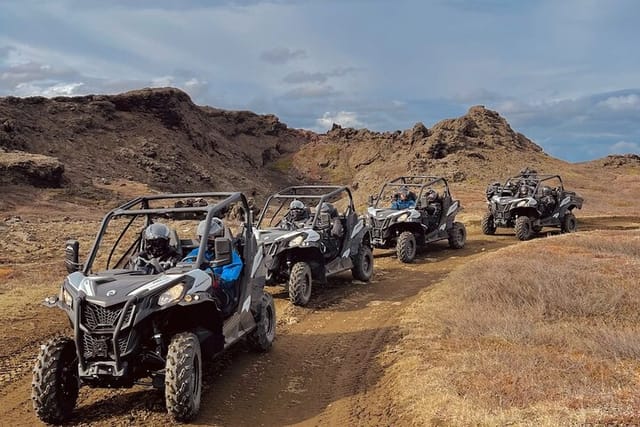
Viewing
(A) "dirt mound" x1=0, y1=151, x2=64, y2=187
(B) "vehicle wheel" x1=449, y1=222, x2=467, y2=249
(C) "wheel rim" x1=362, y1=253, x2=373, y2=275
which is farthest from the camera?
(A) "dirt mound" x1=0, y1=151, x2=64, y2=187

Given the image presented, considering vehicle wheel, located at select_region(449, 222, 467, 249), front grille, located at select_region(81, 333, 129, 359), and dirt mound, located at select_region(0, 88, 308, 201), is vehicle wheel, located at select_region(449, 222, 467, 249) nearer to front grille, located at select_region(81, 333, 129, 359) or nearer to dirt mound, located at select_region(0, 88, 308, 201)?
front grille, located at select_region(81, 333, 129, 359)

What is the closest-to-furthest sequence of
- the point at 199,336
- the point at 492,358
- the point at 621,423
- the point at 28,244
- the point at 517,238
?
the point at 621,423 < the point at 199,336 < the point at 492,358 < the point at 28,244 < the point at 517,238

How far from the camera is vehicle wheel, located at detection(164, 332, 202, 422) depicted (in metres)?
5.44

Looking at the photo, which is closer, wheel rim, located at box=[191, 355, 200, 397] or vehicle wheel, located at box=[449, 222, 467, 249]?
wheel rim, located at box=[191, 355, 200, 397]

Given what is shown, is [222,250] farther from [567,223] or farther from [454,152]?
[454,152]

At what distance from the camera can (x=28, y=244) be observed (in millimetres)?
18562

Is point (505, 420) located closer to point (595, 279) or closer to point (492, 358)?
point (492, 358)

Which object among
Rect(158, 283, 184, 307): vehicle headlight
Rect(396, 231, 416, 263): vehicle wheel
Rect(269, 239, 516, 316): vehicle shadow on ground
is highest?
Rect(158, 283, 184, 307): vehicle headlight

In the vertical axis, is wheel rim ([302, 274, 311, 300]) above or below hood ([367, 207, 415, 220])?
below

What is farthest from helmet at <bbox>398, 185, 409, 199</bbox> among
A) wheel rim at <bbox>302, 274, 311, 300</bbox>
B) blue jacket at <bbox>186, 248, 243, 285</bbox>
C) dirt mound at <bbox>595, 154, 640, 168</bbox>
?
dirt mound at <bbox>595, 154, 640, 168</bbox>

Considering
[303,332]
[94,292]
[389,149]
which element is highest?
[389,149]

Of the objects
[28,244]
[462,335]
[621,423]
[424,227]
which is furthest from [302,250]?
[28,244]

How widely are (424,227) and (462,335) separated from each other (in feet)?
26.9

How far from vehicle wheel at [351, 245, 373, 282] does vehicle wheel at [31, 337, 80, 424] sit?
Answer: 7835 mm
